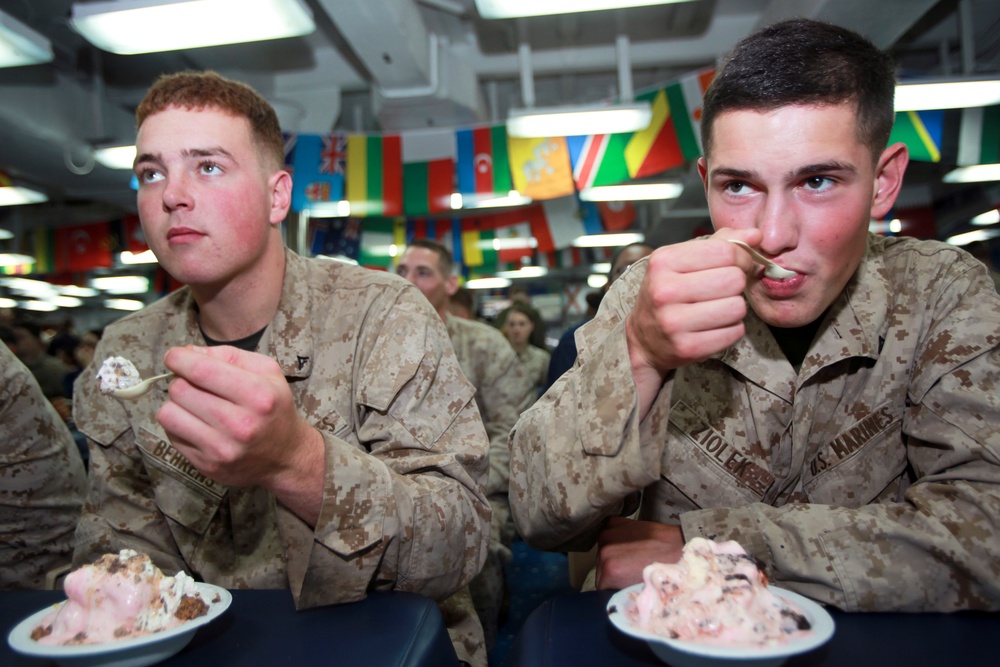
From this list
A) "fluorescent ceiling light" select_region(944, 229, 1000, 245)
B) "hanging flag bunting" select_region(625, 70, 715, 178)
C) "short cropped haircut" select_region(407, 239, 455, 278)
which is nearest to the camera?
"short cropped haircut" select_region(407, 239, 455, 278)

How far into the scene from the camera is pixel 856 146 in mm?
1167

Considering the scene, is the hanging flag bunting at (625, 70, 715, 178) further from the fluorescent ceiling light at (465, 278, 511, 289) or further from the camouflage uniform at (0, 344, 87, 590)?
the fluorescent ceiling light at (465, 278, 511, 289)

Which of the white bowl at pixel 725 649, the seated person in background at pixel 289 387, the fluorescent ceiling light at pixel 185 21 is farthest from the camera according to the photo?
the fluorescent ceiling light at pixel 185 21

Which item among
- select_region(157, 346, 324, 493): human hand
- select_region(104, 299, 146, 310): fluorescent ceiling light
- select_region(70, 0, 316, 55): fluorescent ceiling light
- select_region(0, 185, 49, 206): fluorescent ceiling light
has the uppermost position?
select_region(70, 0, 316, 55): fluorescent ceiling light

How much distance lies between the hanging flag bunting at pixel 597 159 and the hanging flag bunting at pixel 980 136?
2854 mm

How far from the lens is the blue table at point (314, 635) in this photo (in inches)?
31.4

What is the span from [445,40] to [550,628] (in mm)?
6704

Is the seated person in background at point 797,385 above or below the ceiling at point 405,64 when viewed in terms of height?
below

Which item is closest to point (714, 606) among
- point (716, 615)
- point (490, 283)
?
point (716, 615)

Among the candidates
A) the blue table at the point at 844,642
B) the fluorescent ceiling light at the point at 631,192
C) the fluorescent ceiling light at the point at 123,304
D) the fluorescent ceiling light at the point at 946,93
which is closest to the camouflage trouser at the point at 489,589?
the blue table at the point at 844,642

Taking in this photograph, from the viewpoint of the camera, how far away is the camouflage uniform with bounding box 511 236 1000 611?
96cm

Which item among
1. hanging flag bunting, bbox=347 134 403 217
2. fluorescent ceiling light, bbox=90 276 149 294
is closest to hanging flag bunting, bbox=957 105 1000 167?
hanging flag bunting, bbox=347 134 403 217

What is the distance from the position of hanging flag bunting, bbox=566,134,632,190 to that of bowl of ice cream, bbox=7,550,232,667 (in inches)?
210

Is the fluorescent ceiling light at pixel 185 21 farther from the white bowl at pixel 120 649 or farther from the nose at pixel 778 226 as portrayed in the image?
the white bowl at pixel 120 649
